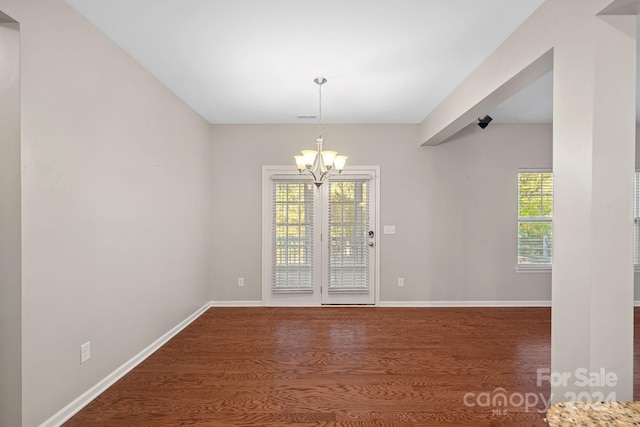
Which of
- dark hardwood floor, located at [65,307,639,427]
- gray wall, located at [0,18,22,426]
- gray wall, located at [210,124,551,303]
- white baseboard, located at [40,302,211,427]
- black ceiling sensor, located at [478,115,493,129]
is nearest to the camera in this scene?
gray wall, located at [0,18,22,426]

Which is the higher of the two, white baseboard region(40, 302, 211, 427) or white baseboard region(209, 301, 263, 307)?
white baseboard region(40, 302, 211, 427)

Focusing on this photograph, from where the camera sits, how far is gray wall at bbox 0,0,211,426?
1.81 m

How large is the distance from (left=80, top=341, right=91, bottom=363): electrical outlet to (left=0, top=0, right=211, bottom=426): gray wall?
3cm

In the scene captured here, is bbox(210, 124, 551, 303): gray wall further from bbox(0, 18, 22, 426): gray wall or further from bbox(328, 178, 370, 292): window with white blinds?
bbox(0, 18, 22, 426): gray wall

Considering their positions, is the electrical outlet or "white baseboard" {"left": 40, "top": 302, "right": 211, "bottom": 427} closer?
"white baseboard" {"left": 40, "top": 302, "right": 211, "bottom": 427}

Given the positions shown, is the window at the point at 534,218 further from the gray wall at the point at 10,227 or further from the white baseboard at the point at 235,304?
Result: the gray wall at the point at 10,227

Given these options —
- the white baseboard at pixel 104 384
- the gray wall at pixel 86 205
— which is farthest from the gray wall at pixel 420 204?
the white baseboard at pixel 104 384

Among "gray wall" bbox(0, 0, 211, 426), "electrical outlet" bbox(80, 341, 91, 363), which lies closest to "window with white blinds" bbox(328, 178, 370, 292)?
"gray wall" bbox(0, 0, 211, 426)

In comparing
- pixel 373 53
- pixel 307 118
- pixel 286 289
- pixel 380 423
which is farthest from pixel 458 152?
pixel 380 423

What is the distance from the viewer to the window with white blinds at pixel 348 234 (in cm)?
464

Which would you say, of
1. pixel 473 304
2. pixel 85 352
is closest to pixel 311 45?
pixel 85 352

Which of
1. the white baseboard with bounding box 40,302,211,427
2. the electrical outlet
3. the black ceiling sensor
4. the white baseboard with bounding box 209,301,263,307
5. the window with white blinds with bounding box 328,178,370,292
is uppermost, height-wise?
the black ceiling sensor

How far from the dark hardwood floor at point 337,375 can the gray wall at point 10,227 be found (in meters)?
0.52

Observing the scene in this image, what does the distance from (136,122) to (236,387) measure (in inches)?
93.6
